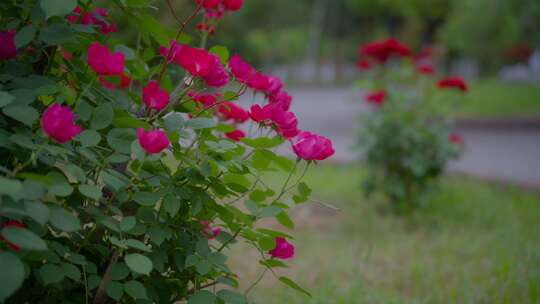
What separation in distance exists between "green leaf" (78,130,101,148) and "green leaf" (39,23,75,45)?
0.19 m

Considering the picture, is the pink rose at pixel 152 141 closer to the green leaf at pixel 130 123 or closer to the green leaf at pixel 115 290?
the green leaf at pixel 130 123

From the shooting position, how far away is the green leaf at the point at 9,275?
0.74 metres

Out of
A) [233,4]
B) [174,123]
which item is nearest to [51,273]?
[174,123]

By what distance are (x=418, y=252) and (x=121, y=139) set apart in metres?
2.53

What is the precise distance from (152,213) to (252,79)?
1.23ft

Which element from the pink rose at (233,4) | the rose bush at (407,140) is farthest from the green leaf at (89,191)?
the rose bush at (407,140)

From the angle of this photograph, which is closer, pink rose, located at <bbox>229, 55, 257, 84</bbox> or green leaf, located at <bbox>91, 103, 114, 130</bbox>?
green leaf, located at <bbox>91, 103, 114, 130</bbox>

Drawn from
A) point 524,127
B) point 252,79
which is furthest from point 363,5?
point 252,79

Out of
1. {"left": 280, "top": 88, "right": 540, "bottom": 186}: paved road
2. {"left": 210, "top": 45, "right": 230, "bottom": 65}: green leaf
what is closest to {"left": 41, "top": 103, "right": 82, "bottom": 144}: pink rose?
{"left": 210, "top": 45, "right": 230, "bottom": 65}: green leaf

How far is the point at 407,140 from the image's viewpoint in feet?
13.3

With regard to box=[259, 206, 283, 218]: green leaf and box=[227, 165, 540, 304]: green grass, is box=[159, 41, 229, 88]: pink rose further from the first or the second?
box=[227, 165, 540, 304]: green grass

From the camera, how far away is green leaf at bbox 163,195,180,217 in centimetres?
102

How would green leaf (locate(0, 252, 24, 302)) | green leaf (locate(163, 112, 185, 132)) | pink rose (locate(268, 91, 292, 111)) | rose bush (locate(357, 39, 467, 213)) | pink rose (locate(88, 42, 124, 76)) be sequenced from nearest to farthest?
green leaf (locate(0, 252, 24, 302)), pink rose (locate(88, 42, 124, 76)), green leaf (locate(163, 112, 185, 132)), pink rose (locate(268, 91, 292, 111)), rose bush (locate(357, 39, 467, 213))

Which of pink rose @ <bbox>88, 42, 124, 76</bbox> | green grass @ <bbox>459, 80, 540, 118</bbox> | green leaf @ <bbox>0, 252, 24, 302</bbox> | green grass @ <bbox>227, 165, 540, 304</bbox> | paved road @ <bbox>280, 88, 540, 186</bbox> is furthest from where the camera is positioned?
green grass @ <bbox>459, 80, 540, 118</bbox>
